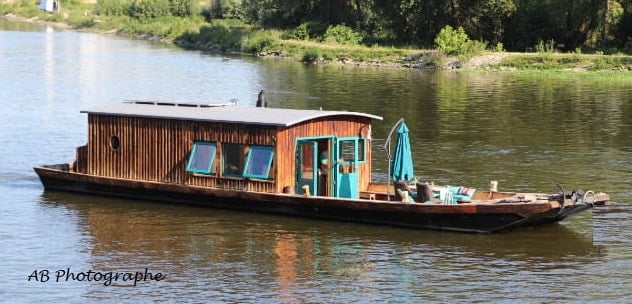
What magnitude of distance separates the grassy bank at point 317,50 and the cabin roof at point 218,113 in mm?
42971

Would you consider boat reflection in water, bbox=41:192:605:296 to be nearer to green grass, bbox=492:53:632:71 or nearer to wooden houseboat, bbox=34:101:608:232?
wooden houseboat, bbox=34:101:608:232

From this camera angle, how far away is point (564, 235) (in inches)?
998

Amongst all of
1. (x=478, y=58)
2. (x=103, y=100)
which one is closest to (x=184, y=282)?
(x=103, y=100)

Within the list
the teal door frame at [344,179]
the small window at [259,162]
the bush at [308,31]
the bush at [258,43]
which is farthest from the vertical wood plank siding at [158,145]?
the bush at [308,31]

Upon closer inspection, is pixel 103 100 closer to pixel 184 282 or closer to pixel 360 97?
pixel 360 97

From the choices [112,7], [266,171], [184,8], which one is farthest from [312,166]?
[112,7]

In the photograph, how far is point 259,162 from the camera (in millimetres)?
26625

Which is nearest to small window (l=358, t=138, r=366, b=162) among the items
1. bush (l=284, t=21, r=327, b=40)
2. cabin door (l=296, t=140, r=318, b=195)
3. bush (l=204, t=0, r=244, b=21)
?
cabin door (l=296, t=140, r=318, b=195)

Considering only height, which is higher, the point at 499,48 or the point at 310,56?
the point at 499,48

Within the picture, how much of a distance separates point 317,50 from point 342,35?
6723 mm

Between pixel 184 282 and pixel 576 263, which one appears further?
pixel 576 263

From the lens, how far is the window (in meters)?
27.1

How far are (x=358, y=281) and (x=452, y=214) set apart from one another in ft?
12.6

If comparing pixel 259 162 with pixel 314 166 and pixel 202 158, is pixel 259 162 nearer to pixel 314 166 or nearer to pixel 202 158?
pixel 314 166
